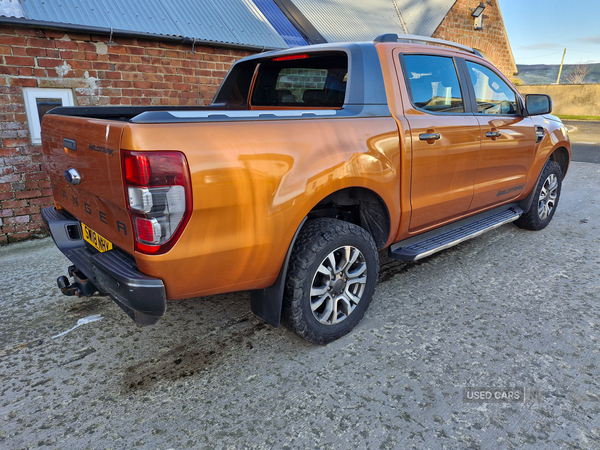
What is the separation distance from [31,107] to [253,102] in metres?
2.71

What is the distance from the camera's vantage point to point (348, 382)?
2.43 meters

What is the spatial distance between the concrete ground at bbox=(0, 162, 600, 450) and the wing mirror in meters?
1.60

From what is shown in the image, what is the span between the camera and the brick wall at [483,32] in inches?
440

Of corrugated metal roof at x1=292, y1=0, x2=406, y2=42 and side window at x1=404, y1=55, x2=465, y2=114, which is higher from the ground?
corrugated metal roof at x1=292, y1=0, x2=406, y2=42

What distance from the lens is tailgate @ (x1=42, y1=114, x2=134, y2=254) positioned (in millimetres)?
2047

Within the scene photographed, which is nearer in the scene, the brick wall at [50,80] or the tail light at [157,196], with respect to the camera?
the tail light at [157,196]

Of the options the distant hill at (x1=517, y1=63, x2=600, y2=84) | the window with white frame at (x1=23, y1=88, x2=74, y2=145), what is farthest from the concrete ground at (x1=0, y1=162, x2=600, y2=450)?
the distant hill at (x1=517, y1=63, x2=600, y2=84)

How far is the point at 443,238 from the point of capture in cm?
355

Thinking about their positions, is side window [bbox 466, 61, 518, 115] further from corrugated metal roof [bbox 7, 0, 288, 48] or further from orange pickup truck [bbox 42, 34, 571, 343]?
corrugated metal roof [bbox 7, 0, 288, 48]

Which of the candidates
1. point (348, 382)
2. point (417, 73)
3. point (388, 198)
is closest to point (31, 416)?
point (348, 382)

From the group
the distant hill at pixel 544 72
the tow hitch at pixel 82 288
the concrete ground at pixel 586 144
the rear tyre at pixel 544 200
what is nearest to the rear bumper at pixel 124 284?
the tow hitch at pixel 82 288

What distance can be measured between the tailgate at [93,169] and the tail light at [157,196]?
0.30 feet

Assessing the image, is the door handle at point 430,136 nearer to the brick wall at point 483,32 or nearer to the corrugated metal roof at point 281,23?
the corrugated metal roof at point 281,23

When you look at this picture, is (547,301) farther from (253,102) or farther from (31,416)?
(31,416)
